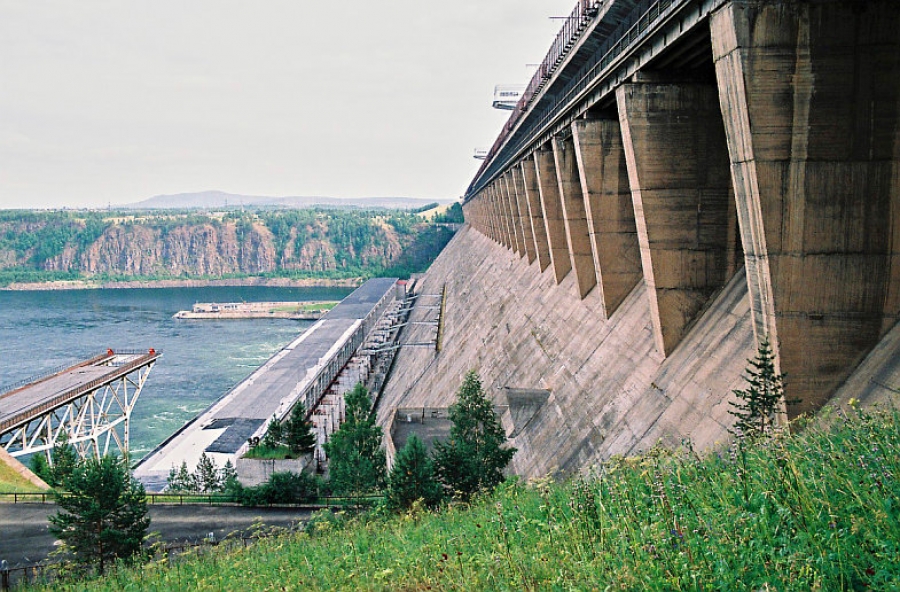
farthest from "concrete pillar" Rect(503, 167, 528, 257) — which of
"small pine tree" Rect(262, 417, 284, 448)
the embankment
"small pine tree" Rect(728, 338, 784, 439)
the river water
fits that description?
"small pine tree" Rect(728, 338, 784, 439)

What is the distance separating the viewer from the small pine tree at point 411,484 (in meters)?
13.4

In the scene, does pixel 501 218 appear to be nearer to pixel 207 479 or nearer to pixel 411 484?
pixel 207 479

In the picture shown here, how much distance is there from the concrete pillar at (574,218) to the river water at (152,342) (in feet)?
101

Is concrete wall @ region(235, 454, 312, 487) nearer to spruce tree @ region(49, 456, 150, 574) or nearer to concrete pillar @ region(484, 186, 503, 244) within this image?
spruce tree @ region(49, 456, 150, 574)

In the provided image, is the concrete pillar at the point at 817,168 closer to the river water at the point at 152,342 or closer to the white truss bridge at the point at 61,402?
the white truss bridge at the point at 61,402

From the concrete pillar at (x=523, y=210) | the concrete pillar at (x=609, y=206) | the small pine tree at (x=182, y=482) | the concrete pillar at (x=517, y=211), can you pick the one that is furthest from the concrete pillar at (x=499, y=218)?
the concrete pillar at (x=609, y=206)

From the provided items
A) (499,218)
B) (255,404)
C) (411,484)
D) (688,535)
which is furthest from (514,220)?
(688,535)

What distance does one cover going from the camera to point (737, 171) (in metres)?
10.2

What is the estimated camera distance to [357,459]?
1989 cm

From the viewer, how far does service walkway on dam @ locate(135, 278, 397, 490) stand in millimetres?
34750

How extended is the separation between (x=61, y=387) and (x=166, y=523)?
19.2m

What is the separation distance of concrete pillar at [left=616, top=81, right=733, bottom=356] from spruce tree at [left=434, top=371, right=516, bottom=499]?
14.6ft

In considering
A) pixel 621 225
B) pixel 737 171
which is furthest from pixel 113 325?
pixel 737 171

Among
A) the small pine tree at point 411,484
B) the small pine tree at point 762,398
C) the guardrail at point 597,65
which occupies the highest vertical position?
the guardrail at point 597,65
